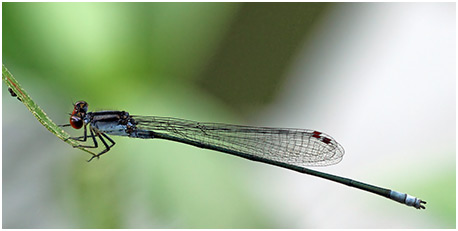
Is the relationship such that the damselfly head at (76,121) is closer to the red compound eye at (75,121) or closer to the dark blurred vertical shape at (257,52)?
the red compound eye at (75,121)

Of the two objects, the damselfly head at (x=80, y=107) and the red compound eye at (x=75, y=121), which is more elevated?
the damselfly head at (x=80, y=107)

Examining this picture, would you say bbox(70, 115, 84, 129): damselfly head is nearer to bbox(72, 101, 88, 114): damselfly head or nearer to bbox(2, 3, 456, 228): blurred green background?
bbox(72, 101, 88, 114): damselfly head

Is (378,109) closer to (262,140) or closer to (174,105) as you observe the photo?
(262,140)

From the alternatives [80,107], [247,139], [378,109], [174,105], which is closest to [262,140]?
[247,139]

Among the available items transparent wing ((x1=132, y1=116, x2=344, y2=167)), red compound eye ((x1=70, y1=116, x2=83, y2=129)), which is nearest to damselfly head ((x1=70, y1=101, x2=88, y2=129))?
red compound eye ((x1=70, y1=116, x2=83, y2=129))

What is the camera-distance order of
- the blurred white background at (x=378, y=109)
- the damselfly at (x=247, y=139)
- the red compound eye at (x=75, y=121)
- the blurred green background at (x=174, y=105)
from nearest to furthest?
1. the red compound eye at (x=75, y=121)
2. the damselfly at (x=247, y=139)
3. the blurred green background at (x=174, y=105)
4. the blurred white background at (x=378, y=109)

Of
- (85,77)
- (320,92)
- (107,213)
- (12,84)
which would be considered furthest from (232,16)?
(12,84)

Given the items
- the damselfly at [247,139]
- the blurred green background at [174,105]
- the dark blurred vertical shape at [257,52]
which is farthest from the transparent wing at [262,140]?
the dark blurred vertical shape at [257,52]
